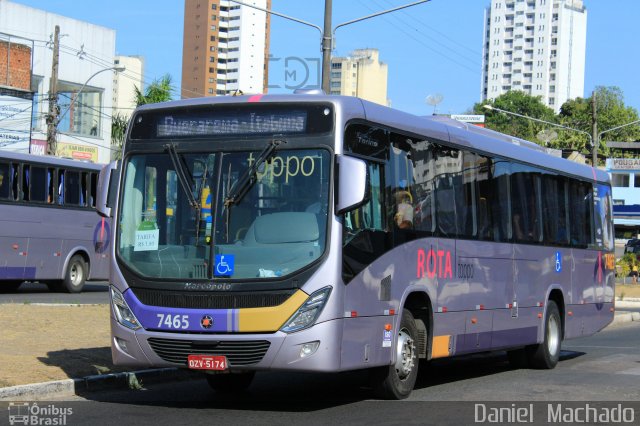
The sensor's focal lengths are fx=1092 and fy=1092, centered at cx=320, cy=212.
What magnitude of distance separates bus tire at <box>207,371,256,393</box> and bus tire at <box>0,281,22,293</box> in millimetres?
19446

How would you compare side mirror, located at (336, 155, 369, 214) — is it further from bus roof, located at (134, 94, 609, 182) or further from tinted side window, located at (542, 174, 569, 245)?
tinted side window, located at (542, 174, 569, 245)

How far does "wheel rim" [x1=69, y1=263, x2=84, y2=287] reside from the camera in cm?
2964

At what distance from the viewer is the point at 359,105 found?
1076cm

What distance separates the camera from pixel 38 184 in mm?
27672

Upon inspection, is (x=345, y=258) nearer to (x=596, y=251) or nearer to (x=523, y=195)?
(x=523, y=195)

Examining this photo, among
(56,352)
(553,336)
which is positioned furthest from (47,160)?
(553,336)

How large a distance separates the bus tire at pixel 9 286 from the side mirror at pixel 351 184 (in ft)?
71.7

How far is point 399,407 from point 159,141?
356 centimetres

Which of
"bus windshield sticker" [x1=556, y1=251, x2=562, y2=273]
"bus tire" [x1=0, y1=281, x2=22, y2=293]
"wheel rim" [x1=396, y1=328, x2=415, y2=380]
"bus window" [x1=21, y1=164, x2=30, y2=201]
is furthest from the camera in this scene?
"bus tire" [x1=0, y1=281, x2=22, y2=293]

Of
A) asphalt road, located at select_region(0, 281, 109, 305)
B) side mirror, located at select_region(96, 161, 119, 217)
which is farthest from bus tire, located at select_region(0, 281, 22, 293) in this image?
side mirror, located at select_region(96, 161, 119, 217)

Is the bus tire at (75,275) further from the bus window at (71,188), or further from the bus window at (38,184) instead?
the bus window at (38,184)

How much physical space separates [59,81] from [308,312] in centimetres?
4836

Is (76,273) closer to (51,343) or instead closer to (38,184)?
(38,184)

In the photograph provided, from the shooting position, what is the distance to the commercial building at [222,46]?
7151 inches
